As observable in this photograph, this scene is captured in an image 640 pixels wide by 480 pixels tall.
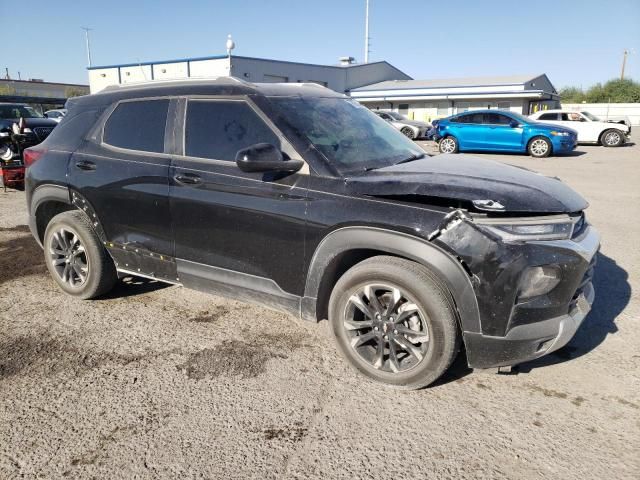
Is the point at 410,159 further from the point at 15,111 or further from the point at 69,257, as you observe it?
the point at 15,111

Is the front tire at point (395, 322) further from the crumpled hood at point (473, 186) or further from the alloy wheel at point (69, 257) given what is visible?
the alloy wheel at point (69, 257)

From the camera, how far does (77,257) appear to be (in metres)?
4.48

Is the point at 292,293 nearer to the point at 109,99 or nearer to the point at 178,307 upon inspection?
the point at 178,307

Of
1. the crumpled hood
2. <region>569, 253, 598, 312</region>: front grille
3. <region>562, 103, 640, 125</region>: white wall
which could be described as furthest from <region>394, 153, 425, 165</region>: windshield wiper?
<region>562, 103, 640, 125</region>: white wall

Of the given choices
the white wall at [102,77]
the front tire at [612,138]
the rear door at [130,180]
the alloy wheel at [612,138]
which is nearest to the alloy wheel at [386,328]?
the rear door at [130,180]

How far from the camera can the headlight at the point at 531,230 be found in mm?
2641

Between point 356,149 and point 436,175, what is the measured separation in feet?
2.39

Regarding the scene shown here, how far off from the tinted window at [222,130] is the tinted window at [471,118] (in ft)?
51.7

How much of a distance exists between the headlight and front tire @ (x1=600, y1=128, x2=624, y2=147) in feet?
70.3

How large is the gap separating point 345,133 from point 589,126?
21.1 metres

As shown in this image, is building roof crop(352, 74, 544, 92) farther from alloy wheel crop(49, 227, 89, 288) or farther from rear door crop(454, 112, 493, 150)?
alloy wheel crop(49, 227, 89, 288)

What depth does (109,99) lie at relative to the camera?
167 inches

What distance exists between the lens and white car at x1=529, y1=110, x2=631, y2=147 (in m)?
20.6

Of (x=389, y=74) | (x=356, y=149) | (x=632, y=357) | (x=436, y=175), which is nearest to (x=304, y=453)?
(x=436, y=175)
